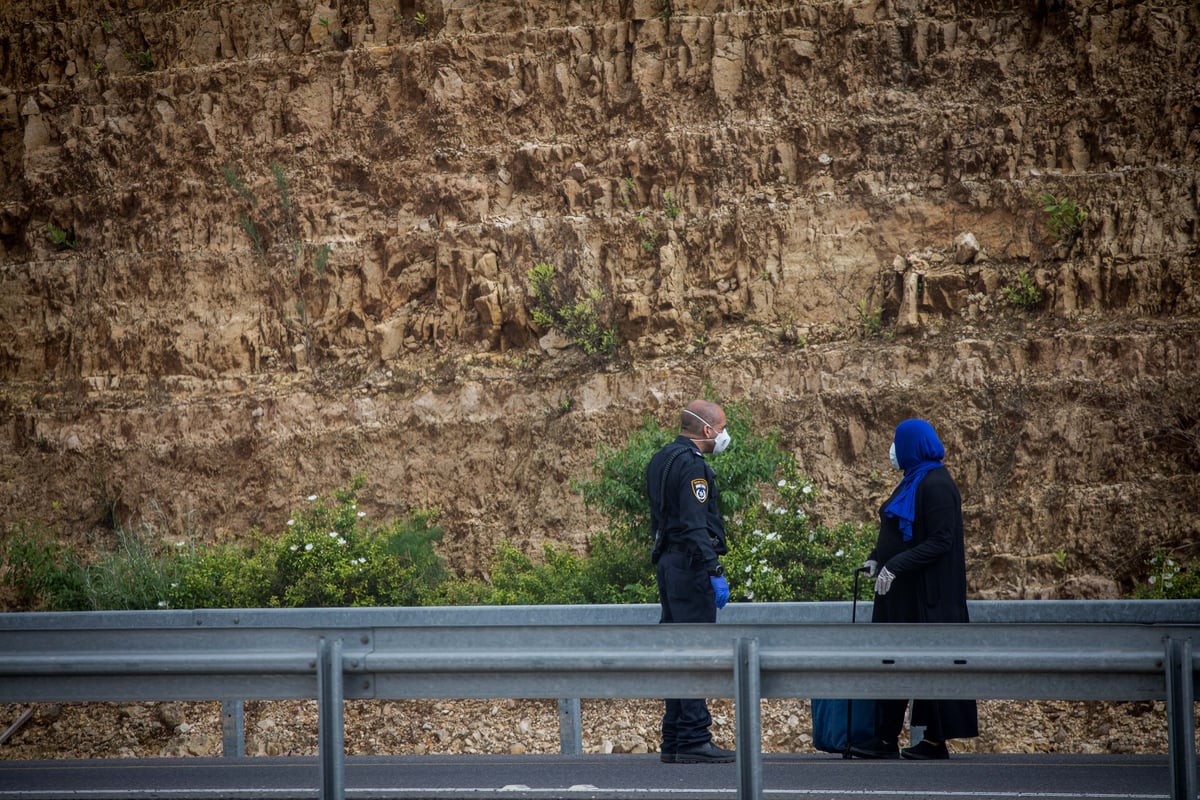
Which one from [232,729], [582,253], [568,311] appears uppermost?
[582,253]

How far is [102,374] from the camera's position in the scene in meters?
21.2

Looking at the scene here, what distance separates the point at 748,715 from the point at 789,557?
296 inches

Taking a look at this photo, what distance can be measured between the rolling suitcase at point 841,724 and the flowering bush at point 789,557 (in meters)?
4.32

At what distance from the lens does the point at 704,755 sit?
765 centimetres

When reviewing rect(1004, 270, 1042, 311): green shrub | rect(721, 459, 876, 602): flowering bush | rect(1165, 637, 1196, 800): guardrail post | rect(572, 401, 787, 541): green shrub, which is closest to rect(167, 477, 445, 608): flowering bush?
rect(572, 401, 787, 541): green shrub

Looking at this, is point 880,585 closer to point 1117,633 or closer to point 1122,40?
point 1117,633

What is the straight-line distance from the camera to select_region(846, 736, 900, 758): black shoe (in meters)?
7.55

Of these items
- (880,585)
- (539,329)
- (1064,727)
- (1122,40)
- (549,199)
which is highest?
(1122,40)

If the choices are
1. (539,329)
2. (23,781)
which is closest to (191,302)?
(539,329)

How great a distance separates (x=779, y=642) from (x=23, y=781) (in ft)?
16.4

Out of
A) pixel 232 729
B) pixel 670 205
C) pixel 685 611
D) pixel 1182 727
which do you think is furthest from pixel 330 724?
pixel 670 205

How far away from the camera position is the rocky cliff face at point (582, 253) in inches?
679

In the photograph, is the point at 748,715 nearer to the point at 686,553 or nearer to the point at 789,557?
the point at 686,553

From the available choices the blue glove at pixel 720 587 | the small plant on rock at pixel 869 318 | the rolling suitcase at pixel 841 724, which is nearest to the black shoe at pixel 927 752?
the rolling suitcase at pixel 841 724
